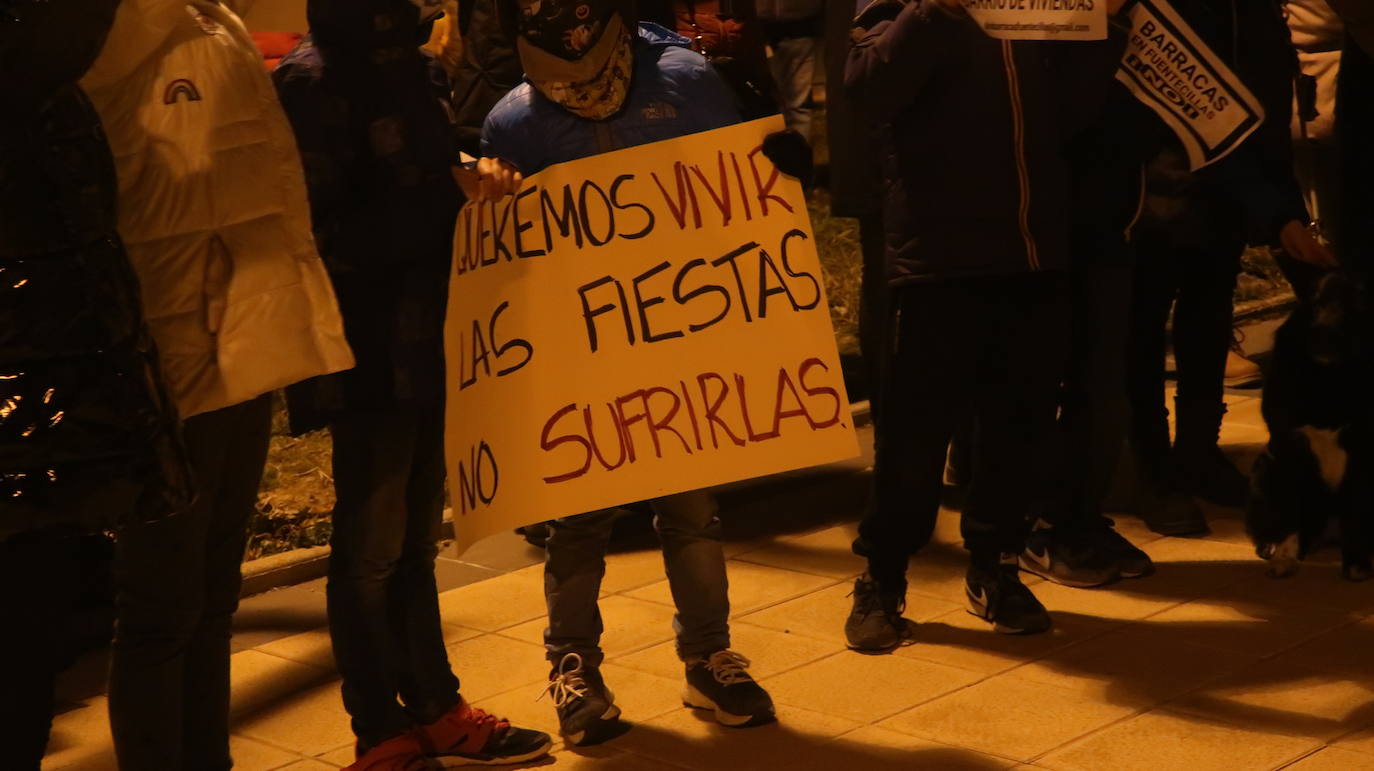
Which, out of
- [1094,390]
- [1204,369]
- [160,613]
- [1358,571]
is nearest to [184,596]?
[160,613]

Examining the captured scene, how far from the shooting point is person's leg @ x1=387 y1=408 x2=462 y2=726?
4301mm

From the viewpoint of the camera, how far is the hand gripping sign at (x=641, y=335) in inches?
168

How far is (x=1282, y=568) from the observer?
223 inches

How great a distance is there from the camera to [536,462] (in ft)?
14.0

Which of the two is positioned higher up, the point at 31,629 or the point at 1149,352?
the point at 31,629

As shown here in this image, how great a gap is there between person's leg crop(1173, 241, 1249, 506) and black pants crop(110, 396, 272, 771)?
3.78m

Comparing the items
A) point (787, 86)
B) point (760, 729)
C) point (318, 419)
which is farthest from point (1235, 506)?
point (787, 86)

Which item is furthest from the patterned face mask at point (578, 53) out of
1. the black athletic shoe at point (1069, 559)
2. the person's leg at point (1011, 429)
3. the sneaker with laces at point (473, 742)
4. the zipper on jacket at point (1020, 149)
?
the black athletic shoe at point (1069, 559)

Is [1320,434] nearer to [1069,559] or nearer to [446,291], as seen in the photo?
[1069,559]

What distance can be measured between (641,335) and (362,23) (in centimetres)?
100

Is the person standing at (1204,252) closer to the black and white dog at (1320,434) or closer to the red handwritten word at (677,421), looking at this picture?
the black and white dog at (1320,434)

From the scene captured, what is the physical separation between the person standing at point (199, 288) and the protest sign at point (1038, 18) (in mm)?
2019

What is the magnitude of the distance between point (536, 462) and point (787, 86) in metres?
7.50

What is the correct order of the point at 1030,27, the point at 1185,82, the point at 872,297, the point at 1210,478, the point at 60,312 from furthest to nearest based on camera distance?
the point at 872,297
the point at 1210,478
the point at 1185,82
the point at 1030,27
the point at 60,312
